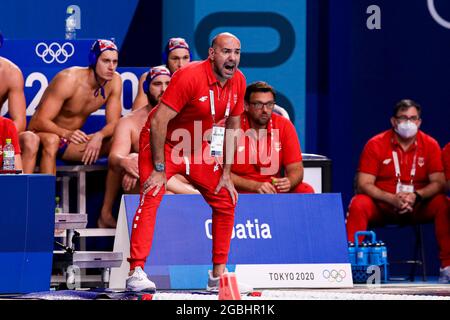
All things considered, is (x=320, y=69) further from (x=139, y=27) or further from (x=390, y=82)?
(x=139, y=27)

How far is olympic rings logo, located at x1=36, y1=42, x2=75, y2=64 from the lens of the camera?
9297mm

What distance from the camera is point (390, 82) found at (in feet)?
34.6

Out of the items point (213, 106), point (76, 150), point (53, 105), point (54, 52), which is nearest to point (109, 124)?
point (76, 150)

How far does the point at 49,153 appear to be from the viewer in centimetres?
841

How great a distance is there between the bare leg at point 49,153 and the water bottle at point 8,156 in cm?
90

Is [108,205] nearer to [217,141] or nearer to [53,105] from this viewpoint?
[53,105]

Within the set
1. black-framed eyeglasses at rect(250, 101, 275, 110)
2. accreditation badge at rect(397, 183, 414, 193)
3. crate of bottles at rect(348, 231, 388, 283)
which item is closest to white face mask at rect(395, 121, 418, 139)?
accreditation badge at rect(397, 183, 414, 193)

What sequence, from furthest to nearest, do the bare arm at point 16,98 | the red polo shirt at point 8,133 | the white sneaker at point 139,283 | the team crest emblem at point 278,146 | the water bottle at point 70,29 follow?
the water bottle at point 70,29 → the bare arm at point 16,98 → the team crest emblem at point 278,146 → the red polo shirt at point 8,133 → the white sneaker at point 139,283

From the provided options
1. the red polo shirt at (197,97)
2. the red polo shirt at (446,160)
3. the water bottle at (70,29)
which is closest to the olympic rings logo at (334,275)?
the red polo shirt at (197,97)

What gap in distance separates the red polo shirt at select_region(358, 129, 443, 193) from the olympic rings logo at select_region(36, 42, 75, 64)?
2.48m

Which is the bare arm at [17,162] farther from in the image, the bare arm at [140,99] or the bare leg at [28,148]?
the bare arm at [140,99]

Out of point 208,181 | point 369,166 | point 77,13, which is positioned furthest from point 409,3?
point 208,181

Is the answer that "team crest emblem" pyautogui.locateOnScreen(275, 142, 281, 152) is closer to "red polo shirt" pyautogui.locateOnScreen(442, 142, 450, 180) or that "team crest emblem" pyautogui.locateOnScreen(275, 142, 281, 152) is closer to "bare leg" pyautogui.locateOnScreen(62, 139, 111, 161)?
"bare leg" pyautogui.locateOnScreen(62, 139, 111, 161)

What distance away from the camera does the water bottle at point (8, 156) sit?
7285mm
